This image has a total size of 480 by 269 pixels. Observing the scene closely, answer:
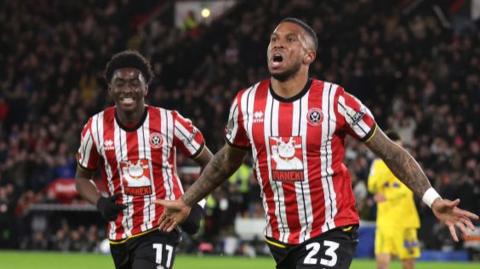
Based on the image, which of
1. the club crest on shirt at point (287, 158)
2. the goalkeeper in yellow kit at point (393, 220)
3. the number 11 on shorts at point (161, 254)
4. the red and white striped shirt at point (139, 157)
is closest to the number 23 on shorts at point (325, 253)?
the club crest on shirt at point (287, 158)

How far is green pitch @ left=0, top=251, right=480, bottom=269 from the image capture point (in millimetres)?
18156

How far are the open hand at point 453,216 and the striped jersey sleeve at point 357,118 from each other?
0.64 metres

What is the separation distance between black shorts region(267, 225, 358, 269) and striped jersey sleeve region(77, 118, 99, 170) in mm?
2060

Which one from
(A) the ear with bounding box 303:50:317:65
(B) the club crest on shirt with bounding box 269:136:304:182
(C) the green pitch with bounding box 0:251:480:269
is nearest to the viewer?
(B) the club crest on shirt with bounding box 269:136:304:182

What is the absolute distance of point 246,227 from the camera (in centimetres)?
2242

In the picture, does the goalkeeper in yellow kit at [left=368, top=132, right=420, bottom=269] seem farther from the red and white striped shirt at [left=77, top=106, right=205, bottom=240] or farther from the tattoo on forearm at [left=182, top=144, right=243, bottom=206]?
the tattoo on forearm at [left=182, top=144, right=243, bottom=206]

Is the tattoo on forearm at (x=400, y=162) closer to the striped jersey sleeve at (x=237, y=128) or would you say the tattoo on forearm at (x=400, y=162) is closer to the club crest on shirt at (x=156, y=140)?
the striped jersey sleeve at (x=237, y=128)

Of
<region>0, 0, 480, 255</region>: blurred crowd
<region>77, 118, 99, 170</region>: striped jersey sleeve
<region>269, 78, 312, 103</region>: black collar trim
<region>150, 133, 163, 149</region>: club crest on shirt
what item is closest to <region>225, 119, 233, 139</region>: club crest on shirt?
<region>269, 78, 312, 103</region>: black collar trim

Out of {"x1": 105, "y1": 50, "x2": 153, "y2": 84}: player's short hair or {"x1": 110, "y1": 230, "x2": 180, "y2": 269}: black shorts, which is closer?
{"x1": 110, "y1": 230, "x2": 180, "y2": 269}: black shorts

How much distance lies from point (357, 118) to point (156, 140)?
1980 millimetres

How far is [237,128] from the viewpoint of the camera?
6898 mm

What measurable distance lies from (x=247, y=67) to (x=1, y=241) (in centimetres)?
755

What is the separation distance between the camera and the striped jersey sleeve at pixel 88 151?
8305 millimetres

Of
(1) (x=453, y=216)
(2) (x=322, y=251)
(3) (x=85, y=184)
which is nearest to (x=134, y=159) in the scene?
(3) (x=85, y=184)
